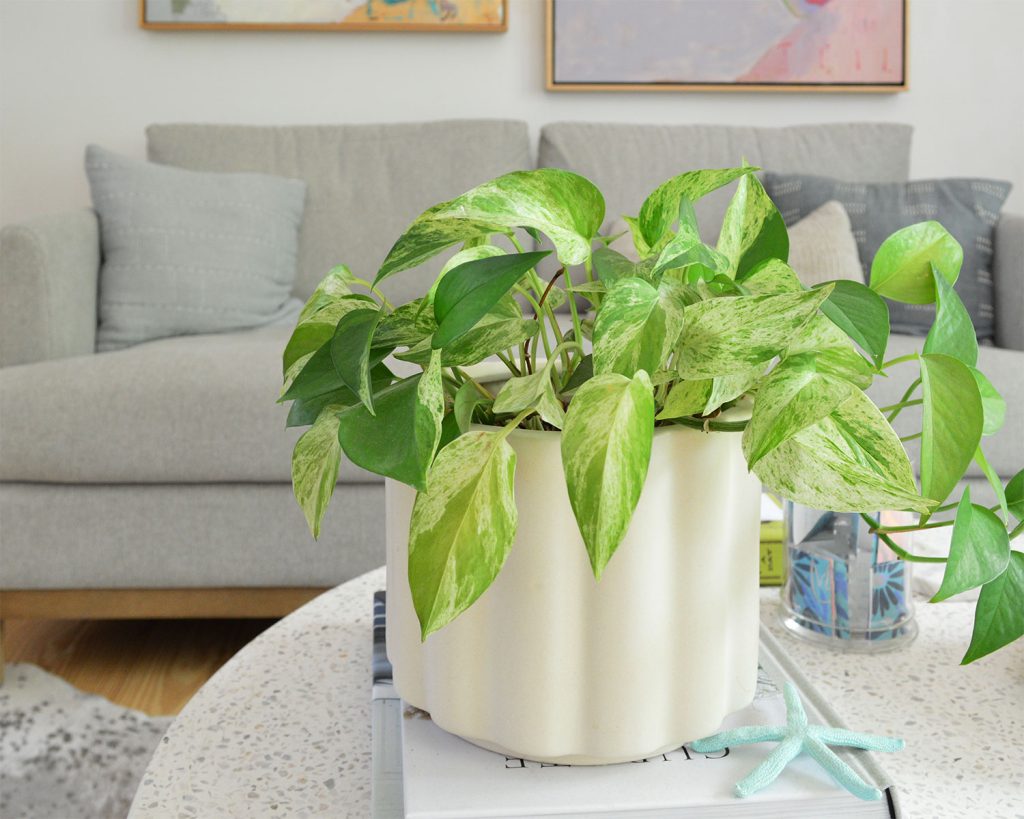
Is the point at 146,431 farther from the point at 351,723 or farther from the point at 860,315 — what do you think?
the point at 860,315

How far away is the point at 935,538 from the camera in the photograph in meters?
1.02

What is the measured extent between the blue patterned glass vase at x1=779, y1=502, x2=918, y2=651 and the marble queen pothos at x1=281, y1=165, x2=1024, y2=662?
27 centimetres

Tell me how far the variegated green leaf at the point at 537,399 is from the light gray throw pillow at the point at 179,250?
1.76 meters

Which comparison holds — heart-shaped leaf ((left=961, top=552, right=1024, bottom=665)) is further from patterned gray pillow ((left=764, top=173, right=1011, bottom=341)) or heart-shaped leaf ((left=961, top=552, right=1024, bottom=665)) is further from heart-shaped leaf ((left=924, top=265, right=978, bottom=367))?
patterned gray pillow ((left=764, top=173, right=1011, bottom=341))

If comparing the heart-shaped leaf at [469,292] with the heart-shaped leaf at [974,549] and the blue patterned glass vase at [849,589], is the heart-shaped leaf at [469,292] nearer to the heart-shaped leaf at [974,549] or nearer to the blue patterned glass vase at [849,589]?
the heart-shaped leaf at [974,549]

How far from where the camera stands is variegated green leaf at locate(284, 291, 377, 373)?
523 mm

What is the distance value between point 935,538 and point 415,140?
5.56ft

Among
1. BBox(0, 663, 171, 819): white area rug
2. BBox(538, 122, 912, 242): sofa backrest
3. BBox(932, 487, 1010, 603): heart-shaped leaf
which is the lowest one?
BBox(0, 663, 171, 819): white area rug

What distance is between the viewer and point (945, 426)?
1.43 ft

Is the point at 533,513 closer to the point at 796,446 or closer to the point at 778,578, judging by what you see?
the point at 796,446

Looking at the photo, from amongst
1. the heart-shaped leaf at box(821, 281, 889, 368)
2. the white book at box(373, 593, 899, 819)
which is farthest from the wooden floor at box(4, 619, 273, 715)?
the heart-shaped leaf at box(821, 281, 889, 368)

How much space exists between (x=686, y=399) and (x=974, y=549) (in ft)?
0.51

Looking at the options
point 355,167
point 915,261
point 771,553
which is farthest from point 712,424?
point 355,167

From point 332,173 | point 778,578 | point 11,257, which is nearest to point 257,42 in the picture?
point 332,173
